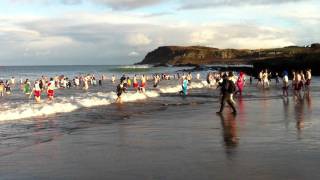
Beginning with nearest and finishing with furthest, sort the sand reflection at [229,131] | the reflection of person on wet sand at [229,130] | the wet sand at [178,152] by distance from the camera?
the wet sand at [178,152] → the sand reflection at [229,131] → the reflection of person on wet sand at [229,130]

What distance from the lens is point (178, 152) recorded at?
12.0 metres

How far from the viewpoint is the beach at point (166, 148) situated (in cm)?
988

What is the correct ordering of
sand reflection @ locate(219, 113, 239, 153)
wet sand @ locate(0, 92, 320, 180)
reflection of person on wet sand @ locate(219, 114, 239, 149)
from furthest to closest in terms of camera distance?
reflection of person on wet sand @ locate(219, 114, 239, 149), sand reflection @ locate(219, 113, 239, 153), wet sand @ locate(0, 92, 320, 180)

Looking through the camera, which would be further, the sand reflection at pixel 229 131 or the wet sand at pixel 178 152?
the sand reflection at pixel 229 131

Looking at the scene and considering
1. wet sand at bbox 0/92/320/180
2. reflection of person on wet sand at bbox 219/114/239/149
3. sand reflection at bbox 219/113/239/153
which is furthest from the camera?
reflection of person on wet sand at bbox 219/114/239/149

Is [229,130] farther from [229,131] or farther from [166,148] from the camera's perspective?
[166,148]

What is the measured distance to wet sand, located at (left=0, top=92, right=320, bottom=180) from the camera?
980 cm

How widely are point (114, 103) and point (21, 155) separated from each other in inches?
768

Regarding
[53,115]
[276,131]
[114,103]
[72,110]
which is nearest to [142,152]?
[276,131]

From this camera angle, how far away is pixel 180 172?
981cm

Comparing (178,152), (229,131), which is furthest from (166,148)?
(229,131)

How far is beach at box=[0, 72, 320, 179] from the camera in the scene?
32.4ft

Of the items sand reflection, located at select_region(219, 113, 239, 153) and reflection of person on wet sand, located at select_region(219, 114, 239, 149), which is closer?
sand reflection, located at select_region(219, 113, 239, 153)

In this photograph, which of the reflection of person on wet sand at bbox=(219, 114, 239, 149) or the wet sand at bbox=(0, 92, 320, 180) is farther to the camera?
the reflection of person on wet sand at bbox=(219, 114, 239, 149)
